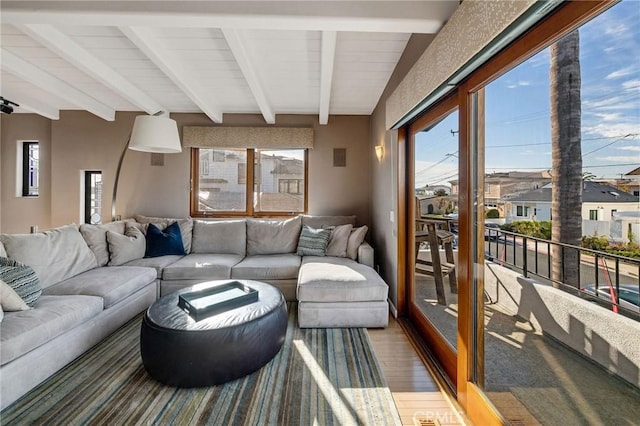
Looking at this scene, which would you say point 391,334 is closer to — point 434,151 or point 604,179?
point 434,151

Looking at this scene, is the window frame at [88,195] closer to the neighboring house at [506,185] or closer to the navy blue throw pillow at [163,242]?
the navy blue throw pillow at [163,242]

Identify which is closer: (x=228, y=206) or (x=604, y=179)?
(x=604, y=179)

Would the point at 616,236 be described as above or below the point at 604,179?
below

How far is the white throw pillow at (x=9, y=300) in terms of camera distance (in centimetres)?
181

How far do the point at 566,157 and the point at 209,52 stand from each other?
2649mm

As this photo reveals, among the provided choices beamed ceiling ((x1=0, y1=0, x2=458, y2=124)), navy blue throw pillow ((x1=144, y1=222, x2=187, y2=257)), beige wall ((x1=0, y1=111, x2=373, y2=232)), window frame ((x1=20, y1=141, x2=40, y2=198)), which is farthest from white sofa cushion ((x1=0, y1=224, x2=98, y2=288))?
window frame ((x1=20, y1=141, x2=40, y2=198))

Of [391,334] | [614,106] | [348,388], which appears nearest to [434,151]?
[614,106]

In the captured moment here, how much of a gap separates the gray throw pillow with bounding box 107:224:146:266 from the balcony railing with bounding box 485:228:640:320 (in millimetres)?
3620

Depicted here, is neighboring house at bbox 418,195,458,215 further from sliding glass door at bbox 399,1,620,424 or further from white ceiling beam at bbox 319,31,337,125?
white ceiling beam at bbox 319,31,337,125

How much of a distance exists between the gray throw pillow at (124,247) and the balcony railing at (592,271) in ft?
11.9

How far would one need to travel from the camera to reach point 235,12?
1725 millimetres

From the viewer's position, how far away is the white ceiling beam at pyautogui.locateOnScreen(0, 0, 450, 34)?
1.71 metres

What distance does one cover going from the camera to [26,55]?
8.33ft

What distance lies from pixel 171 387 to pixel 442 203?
227cm
